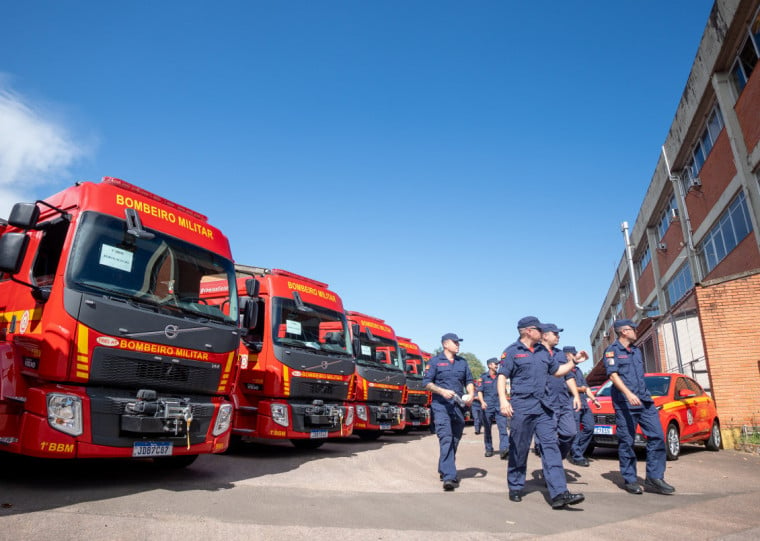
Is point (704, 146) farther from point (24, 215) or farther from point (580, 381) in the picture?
point (24, 215)

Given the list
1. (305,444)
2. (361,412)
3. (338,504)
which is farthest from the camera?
(361,412)

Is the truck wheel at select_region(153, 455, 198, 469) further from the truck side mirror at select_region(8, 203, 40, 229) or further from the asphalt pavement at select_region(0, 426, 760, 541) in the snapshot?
the truck side mirror at select_region(8, 203, 40, 229)

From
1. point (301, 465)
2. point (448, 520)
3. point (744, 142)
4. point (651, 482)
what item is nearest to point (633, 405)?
point (651, 482)

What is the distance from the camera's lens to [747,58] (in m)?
13.5

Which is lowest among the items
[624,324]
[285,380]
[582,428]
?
[582,428]

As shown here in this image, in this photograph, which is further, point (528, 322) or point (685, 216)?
point (685, 216)

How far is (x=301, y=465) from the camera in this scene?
780cm

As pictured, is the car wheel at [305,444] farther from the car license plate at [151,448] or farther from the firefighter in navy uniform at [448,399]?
the car license plate at [151,448]

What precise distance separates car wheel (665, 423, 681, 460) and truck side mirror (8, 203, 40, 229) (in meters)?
9.45

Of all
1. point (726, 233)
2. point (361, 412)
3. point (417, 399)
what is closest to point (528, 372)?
point (361, 412)

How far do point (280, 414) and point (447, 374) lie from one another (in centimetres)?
288

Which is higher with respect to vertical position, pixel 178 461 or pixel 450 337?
pixel 450 337

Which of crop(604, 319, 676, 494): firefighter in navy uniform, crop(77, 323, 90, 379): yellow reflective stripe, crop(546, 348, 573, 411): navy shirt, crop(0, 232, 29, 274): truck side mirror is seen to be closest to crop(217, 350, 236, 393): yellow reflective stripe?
crop(77, 323, 90, 379): yellow reflective stripe

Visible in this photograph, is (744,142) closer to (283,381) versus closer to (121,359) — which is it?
(283,381)
